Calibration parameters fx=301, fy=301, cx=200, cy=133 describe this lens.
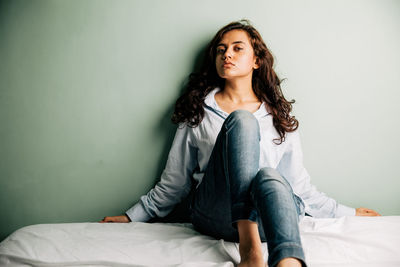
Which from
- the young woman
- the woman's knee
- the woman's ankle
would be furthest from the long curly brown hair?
the woman's ankle

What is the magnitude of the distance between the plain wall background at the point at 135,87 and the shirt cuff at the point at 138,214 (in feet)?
0.51

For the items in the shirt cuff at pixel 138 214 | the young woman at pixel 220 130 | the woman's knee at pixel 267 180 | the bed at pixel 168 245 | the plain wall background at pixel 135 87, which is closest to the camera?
the woman's knee at pixel 267 180

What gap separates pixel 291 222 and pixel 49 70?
4.03 ft

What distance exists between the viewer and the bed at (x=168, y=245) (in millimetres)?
903

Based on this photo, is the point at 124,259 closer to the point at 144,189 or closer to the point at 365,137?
the point at 144,189

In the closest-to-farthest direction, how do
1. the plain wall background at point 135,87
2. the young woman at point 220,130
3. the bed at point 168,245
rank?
1. the bed at point 168,245
2. the young woman at point 220,130
3. the plain wall background at point 135,87

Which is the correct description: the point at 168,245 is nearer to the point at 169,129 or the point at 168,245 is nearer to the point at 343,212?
the point at 169,129

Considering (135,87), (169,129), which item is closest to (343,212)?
(169,129)

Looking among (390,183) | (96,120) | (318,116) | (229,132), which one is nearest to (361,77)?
(318,116)

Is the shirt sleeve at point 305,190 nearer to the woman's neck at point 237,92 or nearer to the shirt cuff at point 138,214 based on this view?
the woman's neck at point 237,92

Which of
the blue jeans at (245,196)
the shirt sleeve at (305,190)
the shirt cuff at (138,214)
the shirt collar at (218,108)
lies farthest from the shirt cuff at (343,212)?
the shirt cuff at (138,214)

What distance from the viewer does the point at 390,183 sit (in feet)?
4.93

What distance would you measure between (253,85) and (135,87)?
0.56 meters

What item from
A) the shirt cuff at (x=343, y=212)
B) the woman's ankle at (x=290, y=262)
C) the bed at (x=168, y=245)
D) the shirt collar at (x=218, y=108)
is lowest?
the shirt cuff at (x=343, y=212)
